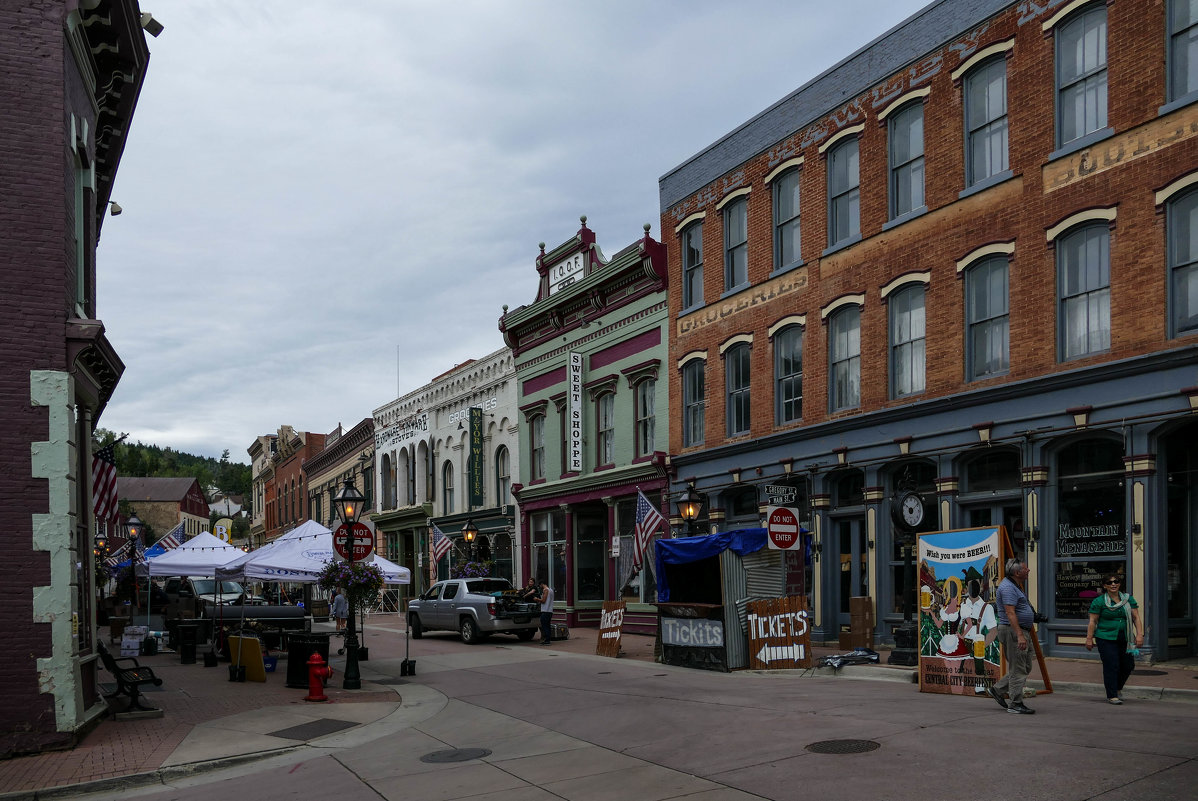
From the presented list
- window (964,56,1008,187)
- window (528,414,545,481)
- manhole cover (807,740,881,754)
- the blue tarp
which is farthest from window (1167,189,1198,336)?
window (528,414,545,481)

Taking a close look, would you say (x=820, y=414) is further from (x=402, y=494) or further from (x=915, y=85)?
(x=402, y=494)

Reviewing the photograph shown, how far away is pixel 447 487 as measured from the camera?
143 ft

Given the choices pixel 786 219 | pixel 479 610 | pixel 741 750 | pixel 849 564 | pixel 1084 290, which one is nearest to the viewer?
pixel 741 750

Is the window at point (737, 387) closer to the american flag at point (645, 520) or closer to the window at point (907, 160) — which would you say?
the american flag at point (645, 520)

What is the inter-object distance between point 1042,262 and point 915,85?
4.92m

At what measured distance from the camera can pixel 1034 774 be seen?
8617 millimetres

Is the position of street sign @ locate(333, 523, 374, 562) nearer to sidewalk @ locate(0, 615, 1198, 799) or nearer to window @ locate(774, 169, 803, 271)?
sidewalk @ locate(0, 615, 1198, 799)

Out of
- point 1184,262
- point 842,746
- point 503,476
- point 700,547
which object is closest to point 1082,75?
point 1184,262

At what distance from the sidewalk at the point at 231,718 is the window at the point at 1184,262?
16.4ft

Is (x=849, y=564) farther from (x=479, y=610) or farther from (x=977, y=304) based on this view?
(x=479, y=610)

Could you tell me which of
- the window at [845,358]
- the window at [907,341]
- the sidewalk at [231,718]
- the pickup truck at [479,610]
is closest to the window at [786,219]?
the window at [845,358]

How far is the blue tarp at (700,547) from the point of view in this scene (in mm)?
19422

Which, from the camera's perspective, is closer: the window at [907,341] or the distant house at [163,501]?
the window at [907,341]

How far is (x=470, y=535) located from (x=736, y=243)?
52.5 ft
